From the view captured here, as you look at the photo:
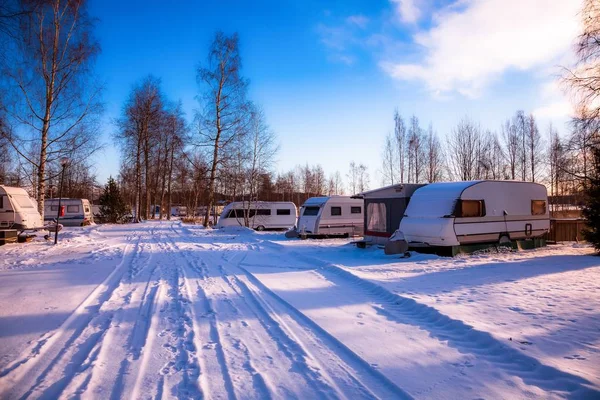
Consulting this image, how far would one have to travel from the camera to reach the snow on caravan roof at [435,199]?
11914 millimetres

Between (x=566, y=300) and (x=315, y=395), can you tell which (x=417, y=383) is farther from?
(x=566, y=300)

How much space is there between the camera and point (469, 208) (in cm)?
1211

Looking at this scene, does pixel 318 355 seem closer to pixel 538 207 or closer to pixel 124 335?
pixel 124 335

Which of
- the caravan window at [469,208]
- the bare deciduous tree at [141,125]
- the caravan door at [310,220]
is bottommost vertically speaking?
the caravan door at [310,220]

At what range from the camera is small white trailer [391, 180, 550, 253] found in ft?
38.8

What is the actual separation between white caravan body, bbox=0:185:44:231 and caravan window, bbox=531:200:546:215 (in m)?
21.6

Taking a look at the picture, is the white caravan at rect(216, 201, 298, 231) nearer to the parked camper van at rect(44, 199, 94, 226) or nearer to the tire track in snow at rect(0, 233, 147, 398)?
the parked camper van at rect(44, 199, 94, 226)

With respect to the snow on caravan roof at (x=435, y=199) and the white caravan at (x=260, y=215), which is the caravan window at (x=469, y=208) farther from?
the white caravan at (x=260, y=215)

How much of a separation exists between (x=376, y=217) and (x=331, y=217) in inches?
183

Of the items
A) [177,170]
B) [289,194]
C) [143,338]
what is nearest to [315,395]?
[143,338]

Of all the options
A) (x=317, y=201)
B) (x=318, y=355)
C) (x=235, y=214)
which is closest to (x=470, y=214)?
(x=317, y=201)

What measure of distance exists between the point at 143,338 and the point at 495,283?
23.9 feet

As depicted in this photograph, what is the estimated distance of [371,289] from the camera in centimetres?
736

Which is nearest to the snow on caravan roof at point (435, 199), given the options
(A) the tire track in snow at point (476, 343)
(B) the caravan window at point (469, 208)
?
(B) the caravan window at point (469, 208)
